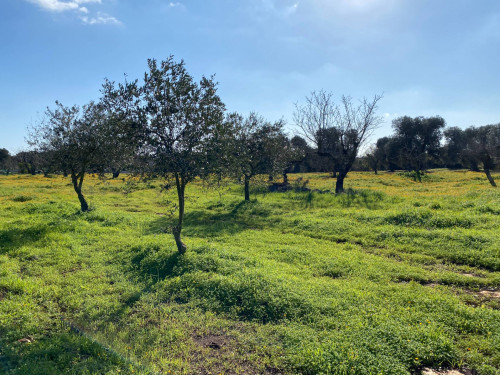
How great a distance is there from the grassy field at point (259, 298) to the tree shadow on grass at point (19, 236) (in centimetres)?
9

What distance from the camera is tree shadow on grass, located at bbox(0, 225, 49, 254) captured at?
44.4 feet

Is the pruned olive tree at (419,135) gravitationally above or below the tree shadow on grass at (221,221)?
above

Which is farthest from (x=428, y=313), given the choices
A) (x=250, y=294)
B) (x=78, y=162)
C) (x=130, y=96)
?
(x=78, y=162)

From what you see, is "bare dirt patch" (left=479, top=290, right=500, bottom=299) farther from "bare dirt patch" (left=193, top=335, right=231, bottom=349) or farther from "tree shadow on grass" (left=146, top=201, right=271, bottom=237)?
"tree shadow on grass" (left=146, top=201, right=271, bottom=237)

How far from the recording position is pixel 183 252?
1175 centimetres

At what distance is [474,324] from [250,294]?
16.8ft

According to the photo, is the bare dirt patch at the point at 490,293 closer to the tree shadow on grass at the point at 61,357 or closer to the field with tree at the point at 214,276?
the field with tree at the point at 214,276

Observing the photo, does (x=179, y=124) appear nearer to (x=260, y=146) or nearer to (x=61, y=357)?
(x=61, y=357)

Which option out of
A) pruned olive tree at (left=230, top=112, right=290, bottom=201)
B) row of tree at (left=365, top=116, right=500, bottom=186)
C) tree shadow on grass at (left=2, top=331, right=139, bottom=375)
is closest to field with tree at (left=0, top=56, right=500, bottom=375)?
tree shadow on grass at (left=2, top=331, right=139, bottom=375)

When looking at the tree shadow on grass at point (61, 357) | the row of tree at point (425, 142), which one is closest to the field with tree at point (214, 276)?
the tree shadow on grass at point (61, 357)

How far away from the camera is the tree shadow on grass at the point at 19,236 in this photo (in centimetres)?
1353

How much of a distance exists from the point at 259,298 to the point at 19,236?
43.2ft

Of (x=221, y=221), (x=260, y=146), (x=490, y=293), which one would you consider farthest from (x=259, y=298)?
(x=260, y=146)

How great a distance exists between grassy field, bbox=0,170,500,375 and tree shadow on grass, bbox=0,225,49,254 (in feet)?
0.29
